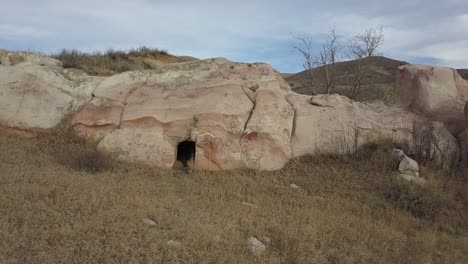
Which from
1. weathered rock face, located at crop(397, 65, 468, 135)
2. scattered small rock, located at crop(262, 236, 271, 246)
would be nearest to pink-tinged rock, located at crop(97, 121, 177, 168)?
scattered small rock, located at crop(262, 236, 271, 246)

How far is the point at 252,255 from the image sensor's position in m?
5.40

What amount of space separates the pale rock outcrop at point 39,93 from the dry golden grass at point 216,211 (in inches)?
26.3

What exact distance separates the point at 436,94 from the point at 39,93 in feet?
31.8

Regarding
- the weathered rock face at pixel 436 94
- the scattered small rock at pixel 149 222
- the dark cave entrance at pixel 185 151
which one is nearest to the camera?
the scattered small rock at pixel 149 222

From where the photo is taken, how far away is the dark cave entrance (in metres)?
10.3

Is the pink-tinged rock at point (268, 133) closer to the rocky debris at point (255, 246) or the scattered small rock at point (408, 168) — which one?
the scattered small rock at point (408, 168)

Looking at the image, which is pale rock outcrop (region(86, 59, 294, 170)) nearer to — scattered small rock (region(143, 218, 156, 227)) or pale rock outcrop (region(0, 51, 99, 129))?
pale rock outcrop (region(0, 51, 99, 129))

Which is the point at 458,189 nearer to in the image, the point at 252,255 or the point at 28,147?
the point at 252,255

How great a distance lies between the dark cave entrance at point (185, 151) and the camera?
33.8 ft

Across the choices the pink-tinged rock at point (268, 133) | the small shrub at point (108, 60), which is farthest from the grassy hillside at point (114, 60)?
the pink-tinged rock at point (268, 133)

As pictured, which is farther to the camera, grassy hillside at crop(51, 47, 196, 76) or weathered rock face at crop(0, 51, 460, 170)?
grassy hillside at crop(51, 47, 196, 76)

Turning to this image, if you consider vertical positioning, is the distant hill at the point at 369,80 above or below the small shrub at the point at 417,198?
above

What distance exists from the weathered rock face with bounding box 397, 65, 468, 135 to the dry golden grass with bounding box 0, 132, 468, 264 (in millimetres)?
1961

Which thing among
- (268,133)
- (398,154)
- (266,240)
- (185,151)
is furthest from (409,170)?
(185,151)
